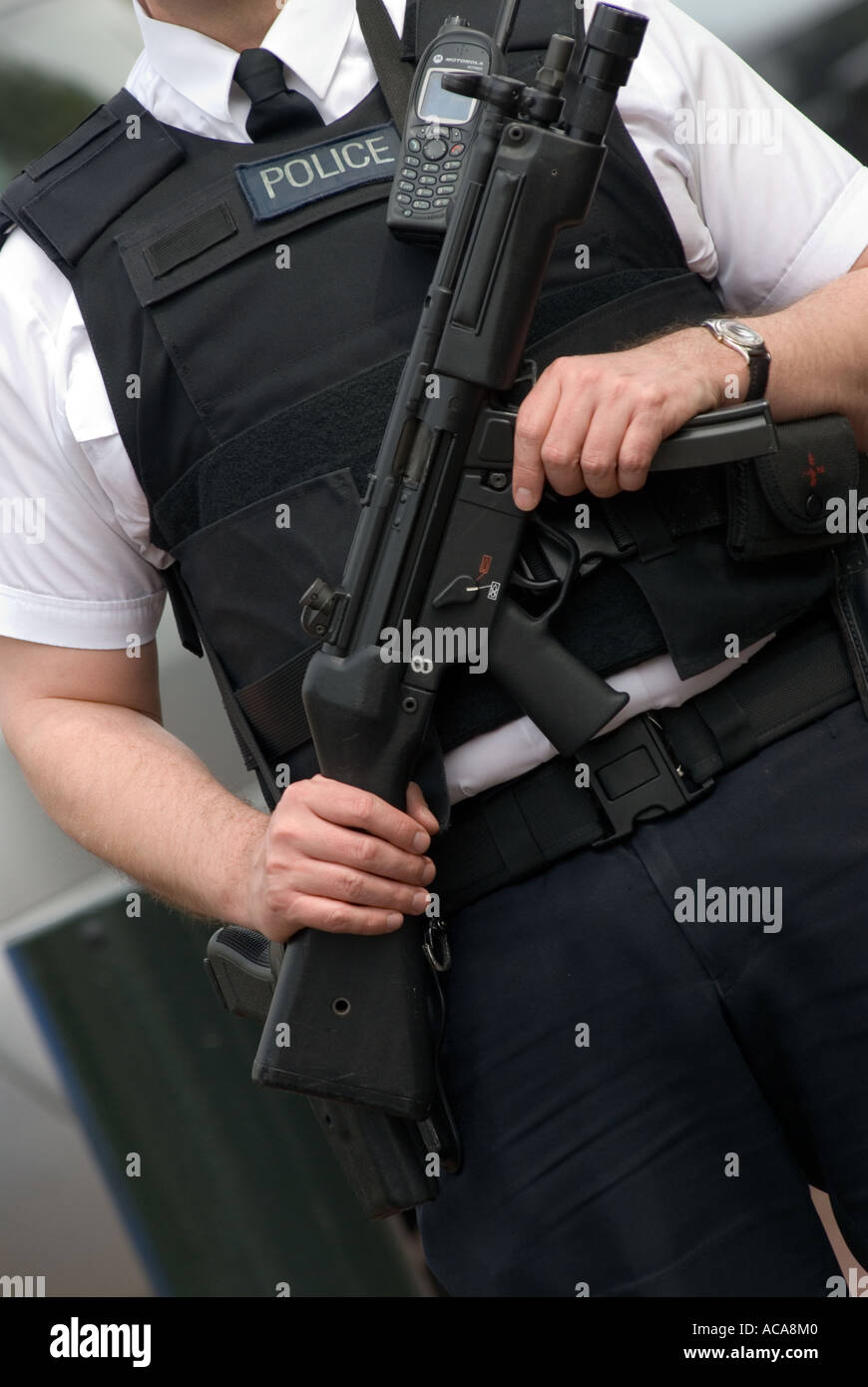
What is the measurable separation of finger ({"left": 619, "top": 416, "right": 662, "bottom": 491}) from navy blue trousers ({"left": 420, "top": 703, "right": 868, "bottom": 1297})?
1.04ft

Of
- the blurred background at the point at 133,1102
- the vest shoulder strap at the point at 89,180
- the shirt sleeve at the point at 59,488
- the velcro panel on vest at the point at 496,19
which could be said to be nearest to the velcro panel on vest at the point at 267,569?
the shirt sleeve at the point at 59,488

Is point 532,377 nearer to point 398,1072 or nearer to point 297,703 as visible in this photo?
point 297,703

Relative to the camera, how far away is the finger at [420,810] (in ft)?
3.92

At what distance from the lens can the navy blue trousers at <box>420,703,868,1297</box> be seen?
1.16 m

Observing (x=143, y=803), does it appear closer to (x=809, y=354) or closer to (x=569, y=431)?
(x=569, y=431)

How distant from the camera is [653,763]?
1.20m

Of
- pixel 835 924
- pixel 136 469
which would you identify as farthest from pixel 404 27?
pixel 835 924

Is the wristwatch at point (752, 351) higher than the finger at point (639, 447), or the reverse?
the wristwatch at point (752, 351)

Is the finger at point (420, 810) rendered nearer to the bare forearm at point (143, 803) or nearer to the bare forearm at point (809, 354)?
the bare forearm at point (143, 803)

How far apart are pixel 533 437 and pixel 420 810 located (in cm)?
36

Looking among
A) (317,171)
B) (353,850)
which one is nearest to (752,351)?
(317,171)

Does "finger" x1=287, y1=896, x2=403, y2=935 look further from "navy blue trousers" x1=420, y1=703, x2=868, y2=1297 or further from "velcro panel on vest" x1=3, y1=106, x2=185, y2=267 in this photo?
"velcro panel on vest" x1=3, y1=106, x2=185, y2=267

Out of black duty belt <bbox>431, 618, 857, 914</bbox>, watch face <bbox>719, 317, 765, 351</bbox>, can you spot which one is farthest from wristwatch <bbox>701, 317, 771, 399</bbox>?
black duty belt <bbox>431, 618, 857, 914</bbox>

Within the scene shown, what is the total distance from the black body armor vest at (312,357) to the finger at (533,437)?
0.07 metres
